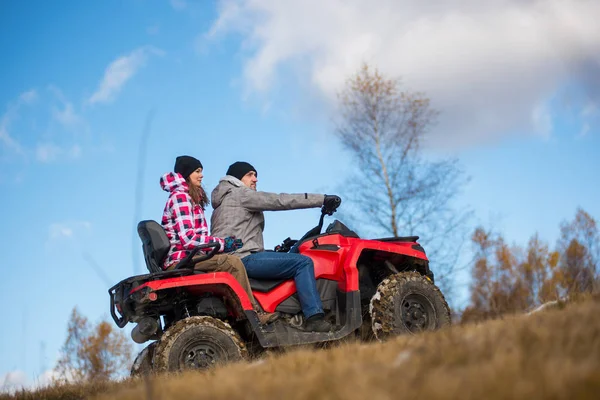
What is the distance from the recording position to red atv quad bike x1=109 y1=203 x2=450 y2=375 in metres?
5.78

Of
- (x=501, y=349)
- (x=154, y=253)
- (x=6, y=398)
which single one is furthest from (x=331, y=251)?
(x=501, y=349)

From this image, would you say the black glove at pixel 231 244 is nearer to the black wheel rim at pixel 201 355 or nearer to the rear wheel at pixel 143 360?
the black wheel rim at pixel 201 355

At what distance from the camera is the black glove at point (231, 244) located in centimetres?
629

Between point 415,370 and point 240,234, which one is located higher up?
point 240,234

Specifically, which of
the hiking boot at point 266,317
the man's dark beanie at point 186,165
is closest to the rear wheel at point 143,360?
the hiking boot at point 266,317

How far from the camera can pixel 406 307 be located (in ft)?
22.1

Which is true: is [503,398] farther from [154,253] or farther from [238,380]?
[154,253]

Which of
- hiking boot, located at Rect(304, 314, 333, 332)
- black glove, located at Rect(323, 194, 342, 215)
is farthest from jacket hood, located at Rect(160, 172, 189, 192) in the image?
hiking boot, located at Rect(304, 314, 333, 332)

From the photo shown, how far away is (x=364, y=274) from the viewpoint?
7195mm

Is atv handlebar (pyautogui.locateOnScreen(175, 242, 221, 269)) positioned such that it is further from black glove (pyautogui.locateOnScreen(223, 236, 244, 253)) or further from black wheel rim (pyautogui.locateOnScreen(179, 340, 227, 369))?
black wheel rim (pyautogui.locateOnScreen(179, 340, 227, 369))

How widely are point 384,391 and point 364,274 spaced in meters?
4.79

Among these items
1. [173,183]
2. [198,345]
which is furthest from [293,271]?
[173,183]

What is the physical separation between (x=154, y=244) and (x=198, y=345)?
1.04 metres

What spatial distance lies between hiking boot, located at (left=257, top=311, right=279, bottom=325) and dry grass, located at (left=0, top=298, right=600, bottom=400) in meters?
2.46
